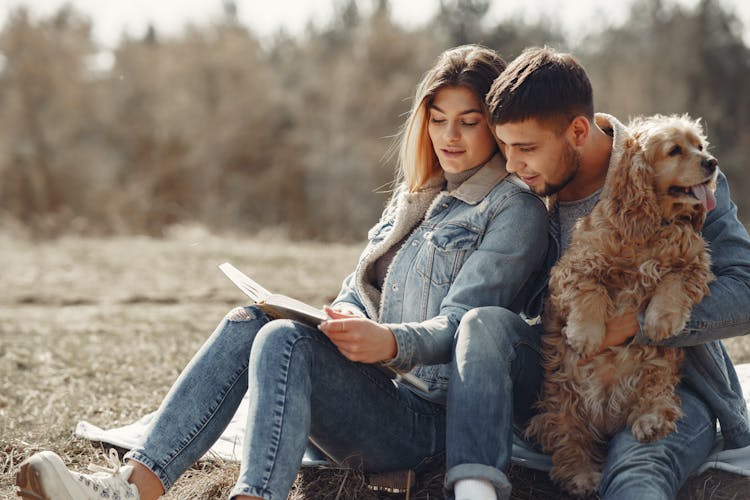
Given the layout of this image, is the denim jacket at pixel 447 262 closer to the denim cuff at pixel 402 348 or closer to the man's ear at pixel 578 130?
the denim cuff at pixel 402 348

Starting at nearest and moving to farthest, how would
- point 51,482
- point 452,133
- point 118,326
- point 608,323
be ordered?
point 51,482
point 608,323
point 452,133
point 118,326

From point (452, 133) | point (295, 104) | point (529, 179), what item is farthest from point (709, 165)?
point (295, 104)

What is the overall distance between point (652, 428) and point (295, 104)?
21.8m

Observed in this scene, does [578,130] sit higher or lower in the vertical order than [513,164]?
higher

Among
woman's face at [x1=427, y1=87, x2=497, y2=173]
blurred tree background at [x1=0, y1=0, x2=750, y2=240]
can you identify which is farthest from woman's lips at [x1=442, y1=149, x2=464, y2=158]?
blurred tree background at [x1=0, y1=0, x2=750, y2=240]

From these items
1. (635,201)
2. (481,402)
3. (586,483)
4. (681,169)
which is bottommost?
(586,483)

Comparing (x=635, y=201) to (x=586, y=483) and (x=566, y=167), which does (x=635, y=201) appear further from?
(x=586, y=483)

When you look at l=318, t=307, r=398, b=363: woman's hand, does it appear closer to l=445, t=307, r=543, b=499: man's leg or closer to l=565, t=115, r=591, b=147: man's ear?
l=445, t=307, r=543, b=499: man's leg

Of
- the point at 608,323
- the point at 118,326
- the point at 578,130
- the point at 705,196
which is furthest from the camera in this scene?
the point at 118,326

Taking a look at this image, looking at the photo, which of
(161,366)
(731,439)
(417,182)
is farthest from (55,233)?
(731,439)

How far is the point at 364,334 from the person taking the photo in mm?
2516

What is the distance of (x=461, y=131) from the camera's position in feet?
10.1

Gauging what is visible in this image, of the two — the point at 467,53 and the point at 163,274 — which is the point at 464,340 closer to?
the point at 467,53

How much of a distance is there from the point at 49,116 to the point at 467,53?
709 inches
